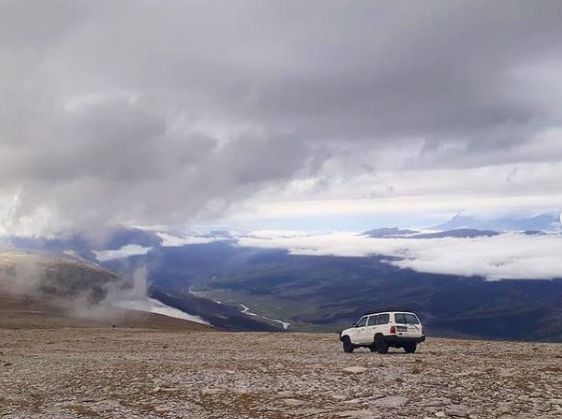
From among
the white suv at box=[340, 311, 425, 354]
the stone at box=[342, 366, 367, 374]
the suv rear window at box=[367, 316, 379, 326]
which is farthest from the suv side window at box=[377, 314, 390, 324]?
the stone at box=[342, 366, 367, 374]

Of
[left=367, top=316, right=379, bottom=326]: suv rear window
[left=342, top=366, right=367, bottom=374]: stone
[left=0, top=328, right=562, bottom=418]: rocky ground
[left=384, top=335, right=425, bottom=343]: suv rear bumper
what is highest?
[left=367, top=316, right=379, bottom=326]: suv rear window

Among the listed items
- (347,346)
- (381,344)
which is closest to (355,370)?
(381,344)

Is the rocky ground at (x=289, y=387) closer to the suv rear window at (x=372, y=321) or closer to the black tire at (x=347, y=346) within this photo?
the suv rear window at (x=372, y=321)

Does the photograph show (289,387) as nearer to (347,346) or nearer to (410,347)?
(410,347)

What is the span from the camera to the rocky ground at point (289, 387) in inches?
734

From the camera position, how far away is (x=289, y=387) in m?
22.2

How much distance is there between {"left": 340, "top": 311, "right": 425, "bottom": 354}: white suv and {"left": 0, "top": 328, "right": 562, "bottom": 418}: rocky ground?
10.4ft

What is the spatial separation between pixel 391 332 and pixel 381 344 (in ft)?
3.11

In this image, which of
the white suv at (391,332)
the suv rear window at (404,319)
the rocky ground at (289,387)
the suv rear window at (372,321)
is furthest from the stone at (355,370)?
the suv rear window at (372,321)

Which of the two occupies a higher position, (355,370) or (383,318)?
(383,318)

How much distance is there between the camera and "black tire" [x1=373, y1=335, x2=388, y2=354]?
36531 mm

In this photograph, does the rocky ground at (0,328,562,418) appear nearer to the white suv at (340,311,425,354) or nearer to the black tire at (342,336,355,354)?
the white suv at (340,311,425,354)

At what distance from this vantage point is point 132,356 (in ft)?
122

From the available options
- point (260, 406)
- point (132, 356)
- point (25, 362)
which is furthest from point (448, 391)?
point (25, 362)
